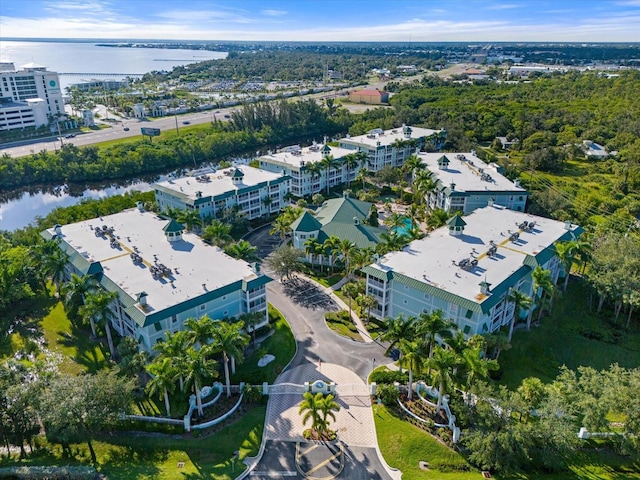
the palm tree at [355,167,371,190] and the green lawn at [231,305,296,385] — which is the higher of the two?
the palm tree at [355,167,371,190]

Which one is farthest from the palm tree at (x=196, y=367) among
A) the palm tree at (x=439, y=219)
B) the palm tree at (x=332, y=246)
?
the palm tree at (x=439, y=219)

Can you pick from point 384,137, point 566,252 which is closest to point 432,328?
point 566,252

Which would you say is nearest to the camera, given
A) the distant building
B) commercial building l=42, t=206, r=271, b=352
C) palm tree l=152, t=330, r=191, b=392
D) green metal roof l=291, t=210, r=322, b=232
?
palm tree l=152, t=330, r=191, b=392

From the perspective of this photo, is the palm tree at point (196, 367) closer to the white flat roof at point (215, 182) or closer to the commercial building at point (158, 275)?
the commercial building at point (158, 275)

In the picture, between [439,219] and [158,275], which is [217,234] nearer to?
[158,275]

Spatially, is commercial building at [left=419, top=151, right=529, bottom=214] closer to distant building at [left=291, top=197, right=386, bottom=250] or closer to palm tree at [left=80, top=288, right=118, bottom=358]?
distant building at [left=291, top=197, right=386, bottom=250]

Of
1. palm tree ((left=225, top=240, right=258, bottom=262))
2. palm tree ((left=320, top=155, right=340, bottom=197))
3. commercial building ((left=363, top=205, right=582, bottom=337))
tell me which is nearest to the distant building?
commercial building ((left=363, top=205, right=582, bottom=337))
